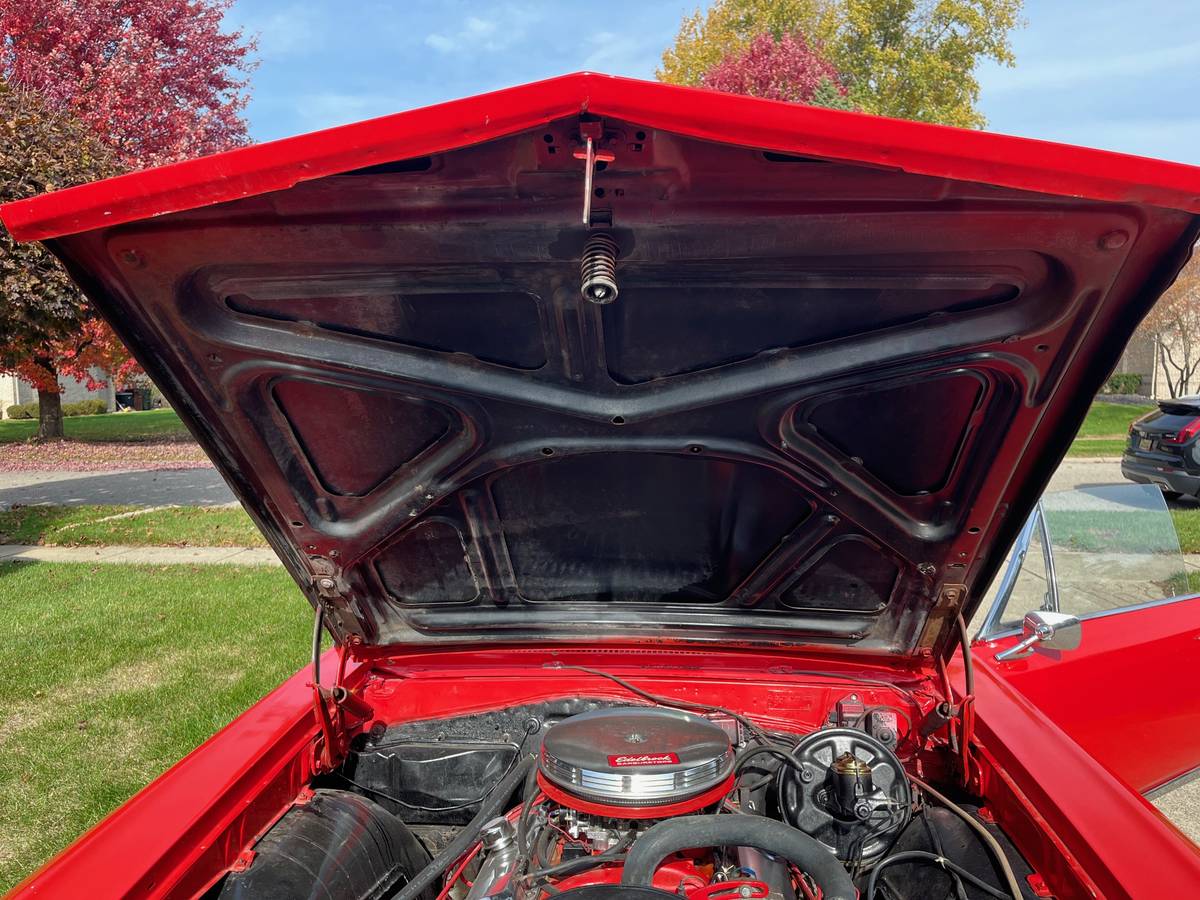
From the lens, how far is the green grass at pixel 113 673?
345cm

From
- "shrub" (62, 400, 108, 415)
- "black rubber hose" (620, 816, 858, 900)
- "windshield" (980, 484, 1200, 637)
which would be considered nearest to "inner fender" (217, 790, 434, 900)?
"black rubber hose" (620, 816, 858, 900)

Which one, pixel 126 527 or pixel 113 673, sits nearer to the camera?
pixel 113 673

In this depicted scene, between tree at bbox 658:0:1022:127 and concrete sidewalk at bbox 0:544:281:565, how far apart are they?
1580 centimetres

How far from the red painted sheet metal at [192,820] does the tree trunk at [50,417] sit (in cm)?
1902

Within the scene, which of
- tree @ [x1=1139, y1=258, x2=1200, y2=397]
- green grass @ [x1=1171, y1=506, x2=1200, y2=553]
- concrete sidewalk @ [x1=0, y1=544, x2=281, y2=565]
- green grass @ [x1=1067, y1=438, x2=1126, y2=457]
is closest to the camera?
green grass @ [x1=1171, y1=506, x2=1200, y2=553]

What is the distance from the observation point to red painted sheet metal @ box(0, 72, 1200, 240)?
104cm

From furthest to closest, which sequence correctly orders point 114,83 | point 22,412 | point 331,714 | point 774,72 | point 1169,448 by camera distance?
point 22,412, point 774,72, point 114,83, point 1169,448, point 331,714

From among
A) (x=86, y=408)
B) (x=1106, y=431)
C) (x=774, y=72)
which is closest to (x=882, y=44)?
(x=774, y=72)

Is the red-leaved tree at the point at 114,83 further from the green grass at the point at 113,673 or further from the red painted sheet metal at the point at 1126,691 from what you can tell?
the red painted sheet metal at the point at 1126,691

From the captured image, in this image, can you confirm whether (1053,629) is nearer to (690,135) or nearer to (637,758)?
(637,758)

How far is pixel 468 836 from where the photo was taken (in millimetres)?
1725

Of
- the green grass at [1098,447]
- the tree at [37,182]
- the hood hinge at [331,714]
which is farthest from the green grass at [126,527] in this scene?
the green grass at [1098,447]

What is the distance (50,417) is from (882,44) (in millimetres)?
22176

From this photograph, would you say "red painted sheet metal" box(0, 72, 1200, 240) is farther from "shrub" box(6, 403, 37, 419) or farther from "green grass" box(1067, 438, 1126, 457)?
"shrub" box(6, 403, 37, 419)
